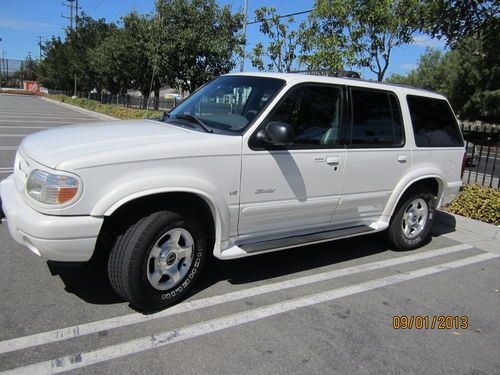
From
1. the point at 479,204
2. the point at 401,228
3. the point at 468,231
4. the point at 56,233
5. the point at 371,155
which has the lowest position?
the point at 468,231

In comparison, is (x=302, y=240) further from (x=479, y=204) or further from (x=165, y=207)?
(x=479, y=204)

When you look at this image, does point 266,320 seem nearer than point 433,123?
Yes

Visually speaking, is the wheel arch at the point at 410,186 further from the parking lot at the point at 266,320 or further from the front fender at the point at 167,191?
the front fender at the point at 167,191

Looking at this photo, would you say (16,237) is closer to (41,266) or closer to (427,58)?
(41,266)

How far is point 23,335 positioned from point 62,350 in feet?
1.14

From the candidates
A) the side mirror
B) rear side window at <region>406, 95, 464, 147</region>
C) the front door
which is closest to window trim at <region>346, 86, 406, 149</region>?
the front door

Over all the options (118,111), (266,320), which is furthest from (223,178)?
(118,111)

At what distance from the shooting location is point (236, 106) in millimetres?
4258

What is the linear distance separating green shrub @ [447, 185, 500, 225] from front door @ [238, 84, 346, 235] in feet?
11.0

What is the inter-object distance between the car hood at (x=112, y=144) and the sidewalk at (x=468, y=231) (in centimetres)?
413

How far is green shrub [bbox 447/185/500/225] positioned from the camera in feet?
21.6

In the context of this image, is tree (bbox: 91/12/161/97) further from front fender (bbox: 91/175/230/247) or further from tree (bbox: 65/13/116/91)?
front fender (bbox: 91/175/230/247)

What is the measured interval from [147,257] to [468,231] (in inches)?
198

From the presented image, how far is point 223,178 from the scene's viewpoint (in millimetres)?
3668
